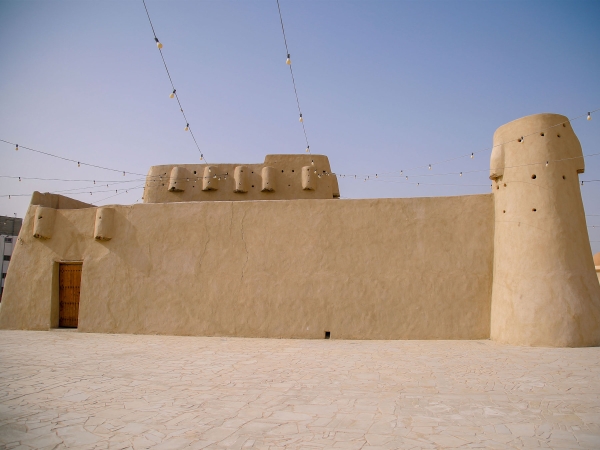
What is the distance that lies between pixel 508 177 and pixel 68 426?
8.90 m

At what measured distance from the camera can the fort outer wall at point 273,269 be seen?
9.38 metres

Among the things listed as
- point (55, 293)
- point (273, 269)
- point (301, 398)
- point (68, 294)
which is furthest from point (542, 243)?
point (55, 293)

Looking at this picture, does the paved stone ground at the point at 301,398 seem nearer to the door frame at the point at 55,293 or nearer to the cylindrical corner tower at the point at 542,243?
the cylindrical corner tower at the point at 542,243

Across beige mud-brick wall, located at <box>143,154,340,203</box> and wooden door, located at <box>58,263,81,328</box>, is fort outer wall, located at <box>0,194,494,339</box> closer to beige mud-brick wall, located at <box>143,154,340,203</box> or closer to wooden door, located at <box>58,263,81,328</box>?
wooden door, located at <box>58,263,81,328</box>

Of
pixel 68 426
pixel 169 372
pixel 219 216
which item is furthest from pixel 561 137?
pixel 68 426

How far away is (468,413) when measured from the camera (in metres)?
4.29

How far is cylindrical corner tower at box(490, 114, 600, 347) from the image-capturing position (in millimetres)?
8114

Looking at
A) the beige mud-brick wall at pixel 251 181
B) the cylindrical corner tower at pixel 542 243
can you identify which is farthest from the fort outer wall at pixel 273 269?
the beige mud-brick wall at pixel 251 181

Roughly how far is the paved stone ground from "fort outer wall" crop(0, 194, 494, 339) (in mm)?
1462

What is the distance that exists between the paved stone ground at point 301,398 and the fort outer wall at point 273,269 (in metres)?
1.46

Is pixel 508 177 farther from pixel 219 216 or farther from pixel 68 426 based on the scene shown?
pixel 68 426

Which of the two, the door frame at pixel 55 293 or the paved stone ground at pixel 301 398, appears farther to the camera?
the door frame at pixel 55 293

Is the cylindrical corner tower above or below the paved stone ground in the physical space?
above

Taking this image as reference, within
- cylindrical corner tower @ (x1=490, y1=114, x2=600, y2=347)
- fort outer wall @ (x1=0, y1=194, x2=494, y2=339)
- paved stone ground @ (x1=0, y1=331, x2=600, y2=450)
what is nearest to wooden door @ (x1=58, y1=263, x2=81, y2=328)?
fort outer wall @ (x1=0, y1=194, x2=494, y2=339)
